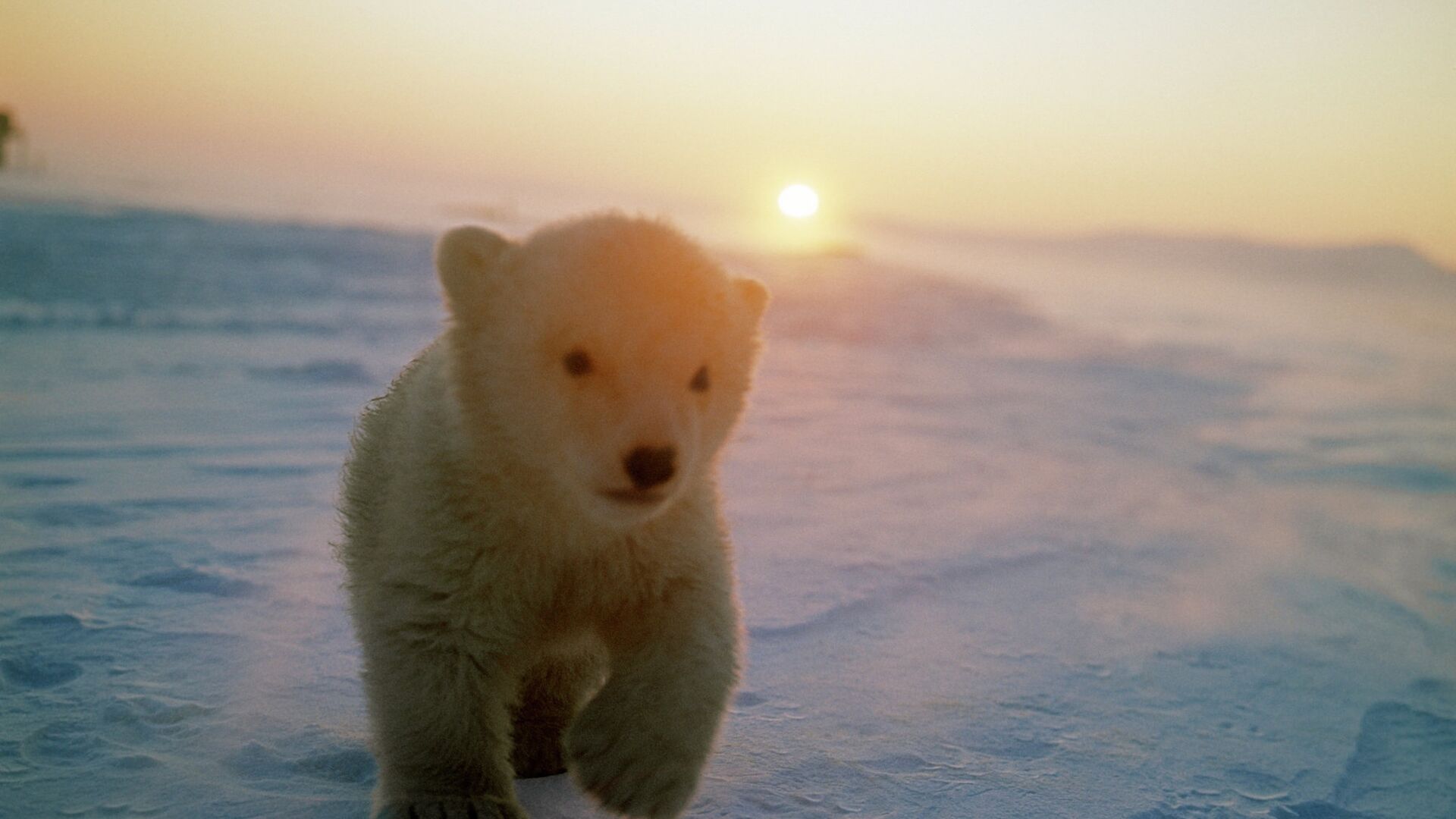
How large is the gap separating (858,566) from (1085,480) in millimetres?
3078

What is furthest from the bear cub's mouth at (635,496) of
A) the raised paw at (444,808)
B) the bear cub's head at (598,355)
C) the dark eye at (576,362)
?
the raised paw at (444,808)

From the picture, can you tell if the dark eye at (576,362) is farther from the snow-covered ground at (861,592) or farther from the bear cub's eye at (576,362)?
the snow-covered ground at (861,592)

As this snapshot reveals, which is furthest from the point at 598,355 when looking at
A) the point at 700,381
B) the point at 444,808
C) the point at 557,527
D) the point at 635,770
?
the point at 444,808

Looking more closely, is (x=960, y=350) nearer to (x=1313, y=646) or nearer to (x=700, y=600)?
(x=1313, y=646)

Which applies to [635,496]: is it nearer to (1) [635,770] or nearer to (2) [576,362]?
(2) [576,362]

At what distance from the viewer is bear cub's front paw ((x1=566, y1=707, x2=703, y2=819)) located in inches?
92.9

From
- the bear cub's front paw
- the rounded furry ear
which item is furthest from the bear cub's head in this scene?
the bear cub's front paw

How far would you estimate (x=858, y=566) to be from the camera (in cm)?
493

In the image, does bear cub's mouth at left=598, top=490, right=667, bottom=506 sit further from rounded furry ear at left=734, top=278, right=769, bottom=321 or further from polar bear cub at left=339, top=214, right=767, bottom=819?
rounded furry ear at left=734, top=278, right=769, bottom=321

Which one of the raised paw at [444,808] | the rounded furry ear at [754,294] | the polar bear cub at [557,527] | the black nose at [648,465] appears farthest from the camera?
the rounded furry ear at [754,294]

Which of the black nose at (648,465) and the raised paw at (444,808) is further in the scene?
the raised paw at (444,808)

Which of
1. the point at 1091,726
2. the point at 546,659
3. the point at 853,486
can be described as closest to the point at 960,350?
the point at 853,486

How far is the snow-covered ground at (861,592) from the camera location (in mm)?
2969

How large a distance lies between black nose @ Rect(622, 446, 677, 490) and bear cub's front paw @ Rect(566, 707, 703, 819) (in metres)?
0.62
